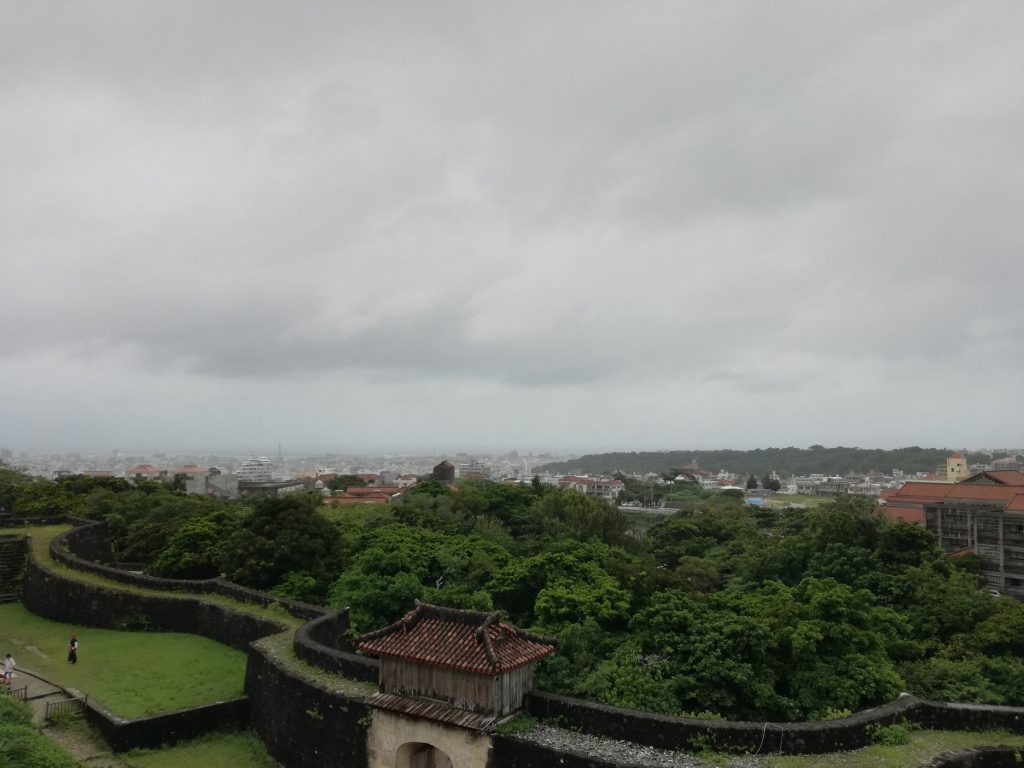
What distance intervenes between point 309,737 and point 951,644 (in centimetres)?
1735

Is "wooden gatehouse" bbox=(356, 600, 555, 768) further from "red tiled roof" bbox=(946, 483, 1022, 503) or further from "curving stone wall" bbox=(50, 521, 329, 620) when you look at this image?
"red tiled roof" bbox=(946, 483, 1022, 503)

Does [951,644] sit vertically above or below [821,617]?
below

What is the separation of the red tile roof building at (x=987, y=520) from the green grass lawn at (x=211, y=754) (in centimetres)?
3710

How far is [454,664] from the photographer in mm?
10656

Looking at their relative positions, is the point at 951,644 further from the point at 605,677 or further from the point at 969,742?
the point at 605,677

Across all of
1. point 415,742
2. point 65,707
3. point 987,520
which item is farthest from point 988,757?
point 987,520

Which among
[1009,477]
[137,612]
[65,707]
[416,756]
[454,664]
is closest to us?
[454,664]

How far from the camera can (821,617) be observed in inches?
641

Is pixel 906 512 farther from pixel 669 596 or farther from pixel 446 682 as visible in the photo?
pixel 446 682

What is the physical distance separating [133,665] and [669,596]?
13.4 metres

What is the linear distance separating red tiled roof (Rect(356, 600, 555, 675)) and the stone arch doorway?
1.61 metres

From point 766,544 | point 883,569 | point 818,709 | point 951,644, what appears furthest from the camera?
point 766,544

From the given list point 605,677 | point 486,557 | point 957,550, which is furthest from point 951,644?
point 957,550

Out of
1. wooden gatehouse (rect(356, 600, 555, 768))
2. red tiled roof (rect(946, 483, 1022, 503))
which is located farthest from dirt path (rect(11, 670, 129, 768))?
Result: red tiled roof (rect(946, 483, 1022, 503))
